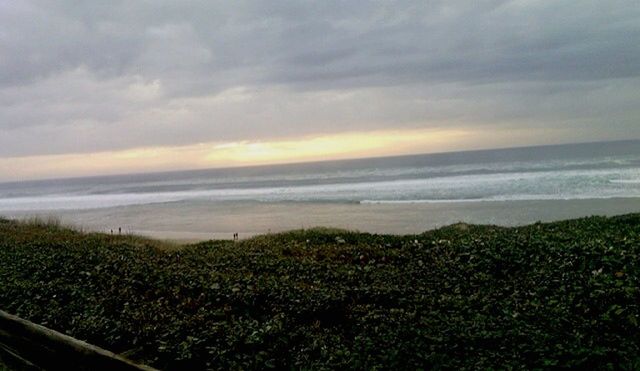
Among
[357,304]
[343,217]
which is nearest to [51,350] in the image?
[357,304]

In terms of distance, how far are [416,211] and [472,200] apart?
7099 mm

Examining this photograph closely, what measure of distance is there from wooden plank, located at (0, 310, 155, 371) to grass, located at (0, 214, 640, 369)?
594mm

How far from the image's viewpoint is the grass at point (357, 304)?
224 inches

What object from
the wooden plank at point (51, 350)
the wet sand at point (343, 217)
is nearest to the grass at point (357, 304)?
the wooden plank at point (51, 350)

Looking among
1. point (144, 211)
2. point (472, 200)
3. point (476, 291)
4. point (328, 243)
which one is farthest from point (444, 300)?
point (144, 211)

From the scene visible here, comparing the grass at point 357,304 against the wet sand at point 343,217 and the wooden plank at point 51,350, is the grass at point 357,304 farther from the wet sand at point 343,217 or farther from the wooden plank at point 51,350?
the wet sand at point 343,217

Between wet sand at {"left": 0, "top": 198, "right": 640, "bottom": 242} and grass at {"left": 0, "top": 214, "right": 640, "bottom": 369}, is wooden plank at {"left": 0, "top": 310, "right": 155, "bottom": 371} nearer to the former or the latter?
grass at {"left": 0, "top": 214, "right": 640, "bottom": 369}

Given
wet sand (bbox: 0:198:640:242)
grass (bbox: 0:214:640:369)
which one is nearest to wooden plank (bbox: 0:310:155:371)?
grass (bbox: 0:214:640:369)

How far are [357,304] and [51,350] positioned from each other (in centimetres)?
436

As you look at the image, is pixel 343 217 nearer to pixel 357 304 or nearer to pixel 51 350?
pixel 357 304

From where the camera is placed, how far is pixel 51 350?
615 centimetres

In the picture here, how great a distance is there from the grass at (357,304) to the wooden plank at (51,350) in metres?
0.59

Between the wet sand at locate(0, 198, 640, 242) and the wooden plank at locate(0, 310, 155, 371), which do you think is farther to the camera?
the wet sand at locate(0, 198, 640, 242)

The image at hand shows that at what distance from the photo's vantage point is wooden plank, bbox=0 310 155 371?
5520 millimetres
